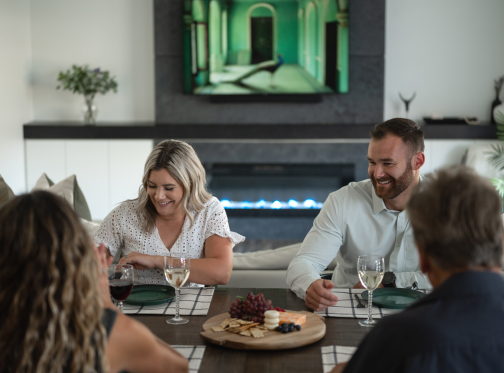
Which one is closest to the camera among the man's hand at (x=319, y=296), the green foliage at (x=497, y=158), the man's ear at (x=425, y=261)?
the man's ear at (x=425, y=261)

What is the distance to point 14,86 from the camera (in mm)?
4879

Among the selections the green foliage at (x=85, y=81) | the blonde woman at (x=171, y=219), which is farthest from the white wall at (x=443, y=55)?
the blonde woman at (x=171, y=219)

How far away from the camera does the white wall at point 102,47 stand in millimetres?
5156

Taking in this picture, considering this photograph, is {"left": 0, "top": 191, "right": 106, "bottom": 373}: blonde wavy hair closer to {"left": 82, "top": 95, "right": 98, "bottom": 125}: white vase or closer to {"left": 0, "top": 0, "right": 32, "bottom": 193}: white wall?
{"left": 0, "top": 0, "right": 32, "bottom": 193}: white wall

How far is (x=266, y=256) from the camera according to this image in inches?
93.0

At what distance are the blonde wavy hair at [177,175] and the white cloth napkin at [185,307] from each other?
19.0 inches

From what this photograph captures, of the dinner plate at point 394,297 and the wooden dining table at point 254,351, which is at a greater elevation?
the dinner plate at point 394,297

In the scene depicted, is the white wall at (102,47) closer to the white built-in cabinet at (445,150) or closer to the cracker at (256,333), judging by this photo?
the white built-in cabinet at (445,150)

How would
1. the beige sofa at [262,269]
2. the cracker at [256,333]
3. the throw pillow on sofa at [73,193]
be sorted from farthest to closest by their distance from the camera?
1. the throw pillow on sofa at [73,193]
2. the beige sofa at [262,269]
3. the cracker at [256,333]

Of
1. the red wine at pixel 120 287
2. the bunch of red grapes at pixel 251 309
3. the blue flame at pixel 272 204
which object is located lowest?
the blue flame at pixel 272 204

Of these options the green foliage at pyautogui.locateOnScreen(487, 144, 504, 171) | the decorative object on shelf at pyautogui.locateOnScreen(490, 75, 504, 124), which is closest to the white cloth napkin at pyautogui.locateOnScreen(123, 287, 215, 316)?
the green foliage at pyautogui.locateOnScreen(487, 144, 504, 171)

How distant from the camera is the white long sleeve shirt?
6.58 ft

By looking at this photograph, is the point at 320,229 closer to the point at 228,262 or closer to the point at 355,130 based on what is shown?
the point at 228,262

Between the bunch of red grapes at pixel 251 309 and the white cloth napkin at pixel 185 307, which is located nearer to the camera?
the bunch of red grapes at pixel 251 309
